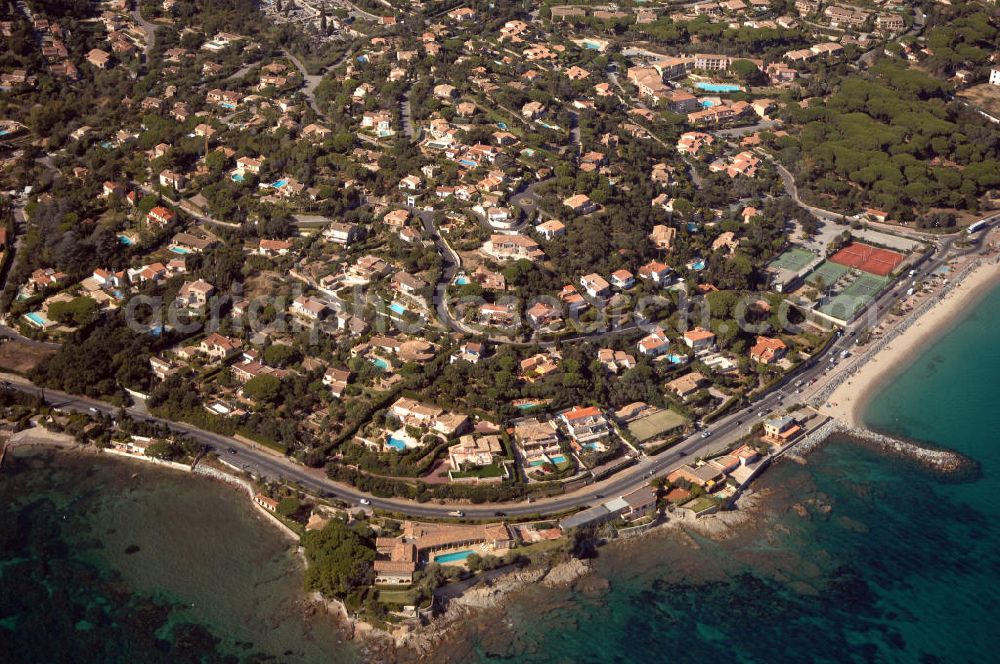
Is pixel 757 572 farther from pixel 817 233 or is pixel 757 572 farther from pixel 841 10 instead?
pixel 841 10

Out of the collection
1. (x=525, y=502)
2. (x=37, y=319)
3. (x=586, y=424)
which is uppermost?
(x=586, y=424)

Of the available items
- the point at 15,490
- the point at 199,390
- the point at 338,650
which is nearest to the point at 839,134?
the point at 199,390

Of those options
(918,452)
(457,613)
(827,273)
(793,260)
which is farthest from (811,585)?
(793,260)

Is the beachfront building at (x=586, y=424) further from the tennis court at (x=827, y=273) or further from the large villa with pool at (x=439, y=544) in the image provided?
the tennis court at (x=827, y=273)

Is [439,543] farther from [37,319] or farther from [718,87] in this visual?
[718,87]

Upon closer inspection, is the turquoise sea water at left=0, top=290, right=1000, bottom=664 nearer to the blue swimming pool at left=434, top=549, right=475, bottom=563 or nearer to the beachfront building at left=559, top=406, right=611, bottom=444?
the blue swimming pool at left=434, top=549, right=475, bottom=563

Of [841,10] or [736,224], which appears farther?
[841,10]
